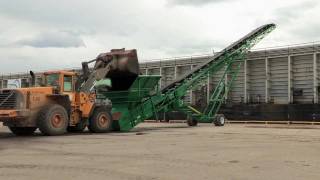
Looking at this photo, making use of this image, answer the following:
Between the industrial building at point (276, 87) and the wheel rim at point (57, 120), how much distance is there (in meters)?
14.0

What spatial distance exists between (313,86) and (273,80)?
11.8ft

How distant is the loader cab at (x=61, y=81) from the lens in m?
21.9

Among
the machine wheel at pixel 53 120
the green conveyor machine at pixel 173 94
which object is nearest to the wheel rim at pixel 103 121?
the green conveyor machine at pixel 173 94

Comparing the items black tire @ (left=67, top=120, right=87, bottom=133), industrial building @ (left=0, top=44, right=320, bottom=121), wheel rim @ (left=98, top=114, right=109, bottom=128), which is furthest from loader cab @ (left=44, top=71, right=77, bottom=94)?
industrial building @ (left=0, top=44, right=320, bottom=121)

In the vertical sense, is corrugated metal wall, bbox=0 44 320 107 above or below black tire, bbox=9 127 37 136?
above

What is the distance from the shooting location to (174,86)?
29547 millimetres

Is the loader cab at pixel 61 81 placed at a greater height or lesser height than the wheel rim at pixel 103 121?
greater

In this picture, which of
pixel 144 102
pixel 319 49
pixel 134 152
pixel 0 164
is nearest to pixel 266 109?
pixel 319 49

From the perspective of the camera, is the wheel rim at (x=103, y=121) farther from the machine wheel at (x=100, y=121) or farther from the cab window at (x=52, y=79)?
the cab window at (x=52, y=79)

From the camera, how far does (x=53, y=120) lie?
21000 millimetres

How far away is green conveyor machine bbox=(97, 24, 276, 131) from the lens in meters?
25.2

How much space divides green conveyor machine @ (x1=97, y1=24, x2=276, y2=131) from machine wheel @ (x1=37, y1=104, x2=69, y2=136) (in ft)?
10.6

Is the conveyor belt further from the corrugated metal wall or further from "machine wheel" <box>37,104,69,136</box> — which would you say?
"machine wheel" <box>37,104,69,136</box>

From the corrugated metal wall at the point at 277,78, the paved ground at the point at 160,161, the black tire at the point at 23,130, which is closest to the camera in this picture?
the paved ground at the point at 160,161
